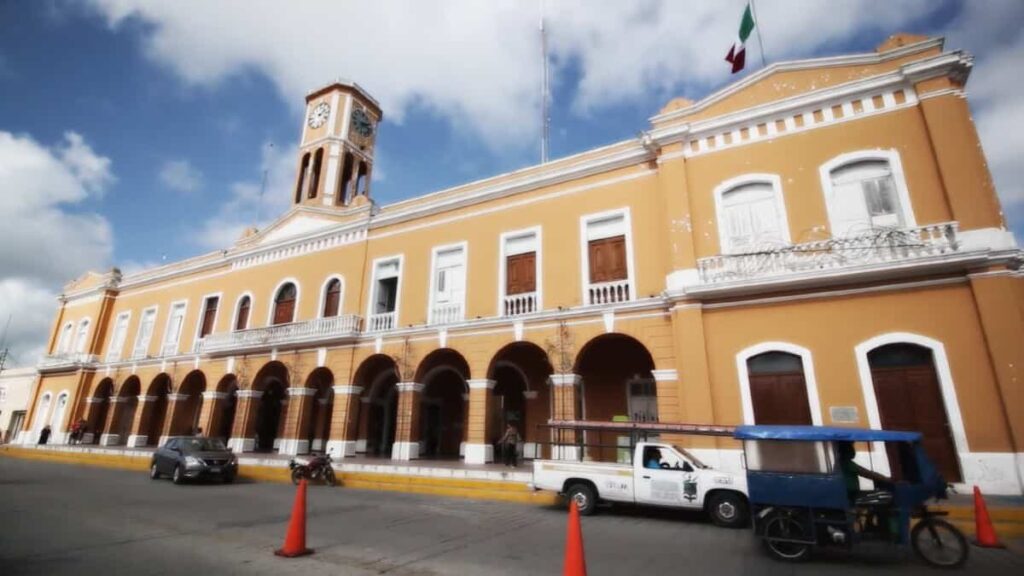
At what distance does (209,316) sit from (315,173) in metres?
8.67

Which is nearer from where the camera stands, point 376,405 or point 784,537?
point 784,537

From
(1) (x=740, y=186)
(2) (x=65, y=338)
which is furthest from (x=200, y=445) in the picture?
(2) (x=65, y=338)

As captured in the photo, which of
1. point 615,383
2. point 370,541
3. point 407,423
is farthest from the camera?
point 407,423

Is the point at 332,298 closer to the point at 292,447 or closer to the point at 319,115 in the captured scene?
the point at 292,447

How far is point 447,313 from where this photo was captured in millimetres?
15742

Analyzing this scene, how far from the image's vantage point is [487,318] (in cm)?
1451

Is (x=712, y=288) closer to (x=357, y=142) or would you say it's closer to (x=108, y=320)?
(x=357, y=142)

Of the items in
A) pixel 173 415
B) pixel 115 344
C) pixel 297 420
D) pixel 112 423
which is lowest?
pixel 112 423

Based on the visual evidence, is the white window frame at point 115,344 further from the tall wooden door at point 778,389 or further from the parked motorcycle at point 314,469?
the tall wooden door at point 778,389

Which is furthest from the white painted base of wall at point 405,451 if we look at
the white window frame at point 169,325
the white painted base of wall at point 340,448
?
the white window frame at point 169,325

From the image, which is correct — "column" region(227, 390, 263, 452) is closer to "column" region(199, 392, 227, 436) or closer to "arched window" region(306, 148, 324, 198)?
"column" region(199, 392, 227, 436)

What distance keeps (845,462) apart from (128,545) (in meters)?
9.31

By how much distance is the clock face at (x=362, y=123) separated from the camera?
25.7m

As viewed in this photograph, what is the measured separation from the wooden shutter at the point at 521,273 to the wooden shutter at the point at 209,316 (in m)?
15.4
